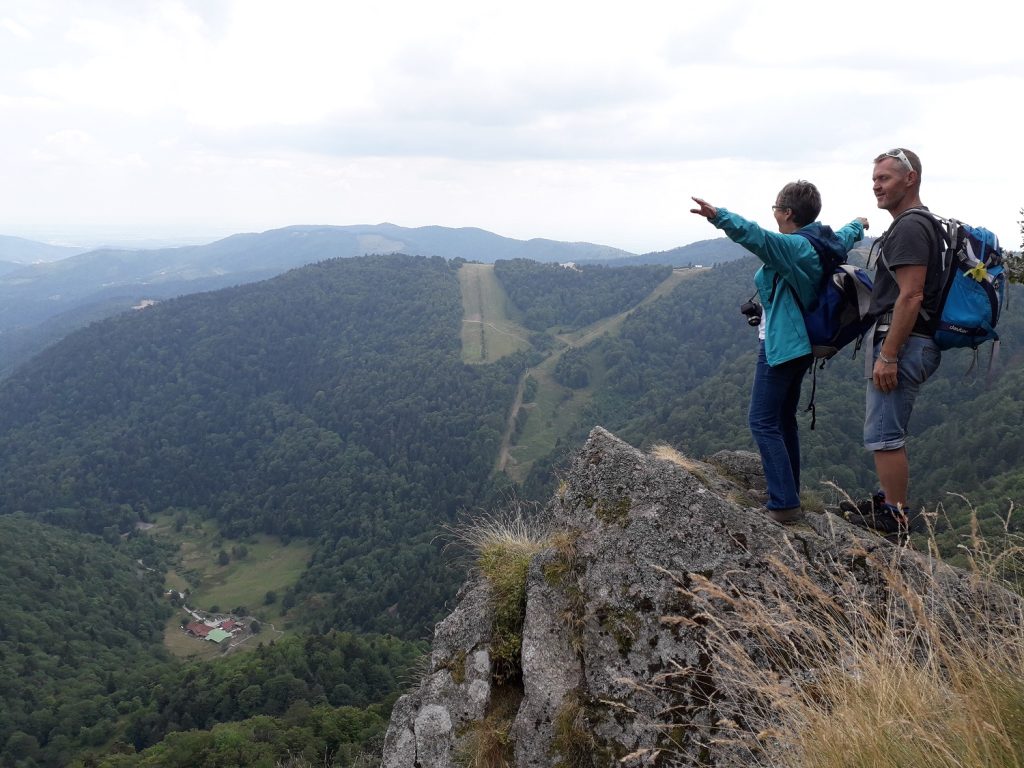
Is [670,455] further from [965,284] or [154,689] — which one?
[154,689]

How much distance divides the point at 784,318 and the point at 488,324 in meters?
166

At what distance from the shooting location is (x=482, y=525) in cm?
549

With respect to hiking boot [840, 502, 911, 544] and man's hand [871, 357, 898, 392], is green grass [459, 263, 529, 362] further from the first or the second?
man's hand [871, 357, 898, 392]

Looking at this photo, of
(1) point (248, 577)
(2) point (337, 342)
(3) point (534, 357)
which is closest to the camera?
(1) point (248, 577)

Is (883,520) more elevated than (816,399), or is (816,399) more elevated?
(883,520)

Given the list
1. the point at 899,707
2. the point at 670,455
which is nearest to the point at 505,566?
the point at 670,455

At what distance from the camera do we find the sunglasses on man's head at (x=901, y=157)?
3616 millimetres

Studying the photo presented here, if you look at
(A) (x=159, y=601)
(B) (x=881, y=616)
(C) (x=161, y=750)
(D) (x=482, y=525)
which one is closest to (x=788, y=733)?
(B) (x=881, y=616)

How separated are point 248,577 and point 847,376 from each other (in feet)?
306

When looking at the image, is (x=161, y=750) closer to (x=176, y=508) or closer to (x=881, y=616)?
(x=881, y=616)

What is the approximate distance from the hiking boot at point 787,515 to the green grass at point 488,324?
141 metres

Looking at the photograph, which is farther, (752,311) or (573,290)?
(573,290)

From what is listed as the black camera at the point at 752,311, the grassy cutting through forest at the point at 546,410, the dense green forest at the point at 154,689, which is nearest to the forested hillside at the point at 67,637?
the dense green forest at the point at 154,689

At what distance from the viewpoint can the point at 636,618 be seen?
355 cm
